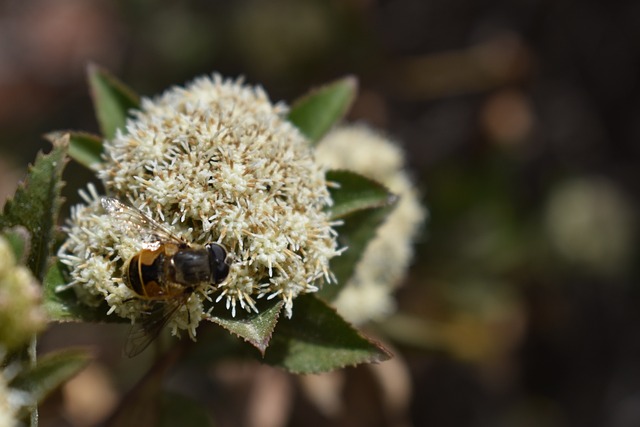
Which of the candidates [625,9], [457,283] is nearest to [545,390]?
[457,283]

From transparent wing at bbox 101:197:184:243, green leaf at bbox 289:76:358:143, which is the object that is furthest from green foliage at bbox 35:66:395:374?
transparent wing at bbox 101:197:184:243

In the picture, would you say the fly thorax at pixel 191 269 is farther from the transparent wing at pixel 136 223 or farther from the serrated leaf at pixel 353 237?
the serrated leaf at pixel 353 237

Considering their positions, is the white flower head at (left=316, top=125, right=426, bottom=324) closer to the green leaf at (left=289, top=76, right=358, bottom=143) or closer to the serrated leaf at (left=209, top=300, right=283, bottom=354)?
the green leaf at (left=289, top=76, right=358, bottom=143)

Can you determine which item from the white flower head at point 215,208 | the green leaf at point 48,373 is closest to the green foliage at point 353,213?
the white flower head at point 215,208

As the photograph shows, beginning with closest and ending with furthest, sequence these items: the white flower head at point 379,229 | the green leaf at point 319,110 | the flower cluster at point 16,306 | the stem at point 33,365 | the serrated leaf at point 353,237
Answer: the flower cluster at point 16,306, the stem at point 33,365, the serrated leaf at point 353,237, the green leaf at point 319,110, the white flower head at point 379,229

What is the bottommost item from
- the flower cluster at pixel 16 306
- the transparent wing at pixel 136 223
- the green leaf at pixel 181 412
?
the green leaf at pixel 181 412

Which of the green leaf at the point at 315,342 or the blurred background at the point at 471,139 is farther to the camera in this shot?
the blurred background at the point at 471,139

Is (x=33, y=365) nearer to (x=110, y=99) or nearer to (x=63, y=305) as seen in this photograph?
(x=63, y=305)
